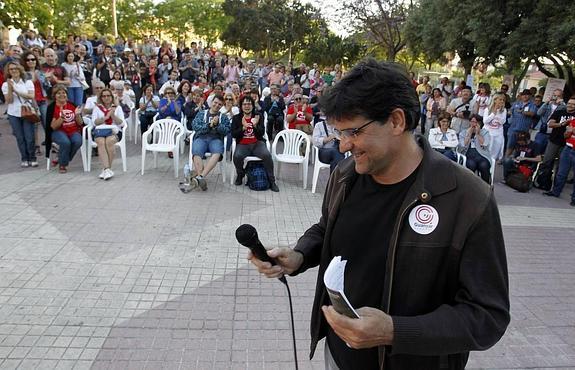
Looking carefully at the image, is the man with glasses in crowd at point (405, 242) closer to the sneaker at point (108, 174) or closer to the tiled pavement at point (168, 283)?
the tiled pavement at point (168, 283)

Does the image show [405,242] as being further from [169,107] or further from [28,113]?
[169,107]

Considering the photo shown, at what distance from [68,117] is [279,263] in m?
6.56

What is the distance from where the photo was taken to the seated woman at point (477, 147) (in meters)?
7.49

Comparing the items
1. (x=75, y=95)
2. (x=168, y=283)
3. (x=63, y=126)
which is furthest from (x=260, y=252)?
(x=75, y=95)

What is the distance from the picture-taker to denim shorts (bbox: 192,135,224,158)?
270 inches

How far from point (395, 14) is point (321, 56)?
10045mm

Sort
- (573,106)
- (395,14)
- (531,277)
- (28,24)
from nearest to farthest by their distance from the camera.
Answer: (531,277) < (573,106) < (395,14) < (28,24)

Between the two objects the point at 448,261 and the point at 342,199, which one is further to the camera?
the point at 342,199

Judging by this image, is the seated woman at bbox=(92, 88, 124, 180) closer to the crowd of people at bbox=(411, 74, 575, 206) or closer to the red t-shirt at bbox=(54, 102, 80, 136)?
the red t-shirt at bbox=(54, 102, 80, 136)

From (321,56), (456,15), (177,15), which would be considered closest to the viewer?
(456,15)

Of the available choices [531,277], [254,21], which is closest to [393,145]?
[531,277]

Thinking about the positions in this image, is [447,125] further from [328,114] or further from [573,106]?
[328,114]

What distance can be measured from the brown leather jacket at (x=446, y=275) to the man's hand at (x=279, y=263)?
17.3 inches

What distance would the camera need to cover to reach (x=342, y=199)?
156 centimetres
